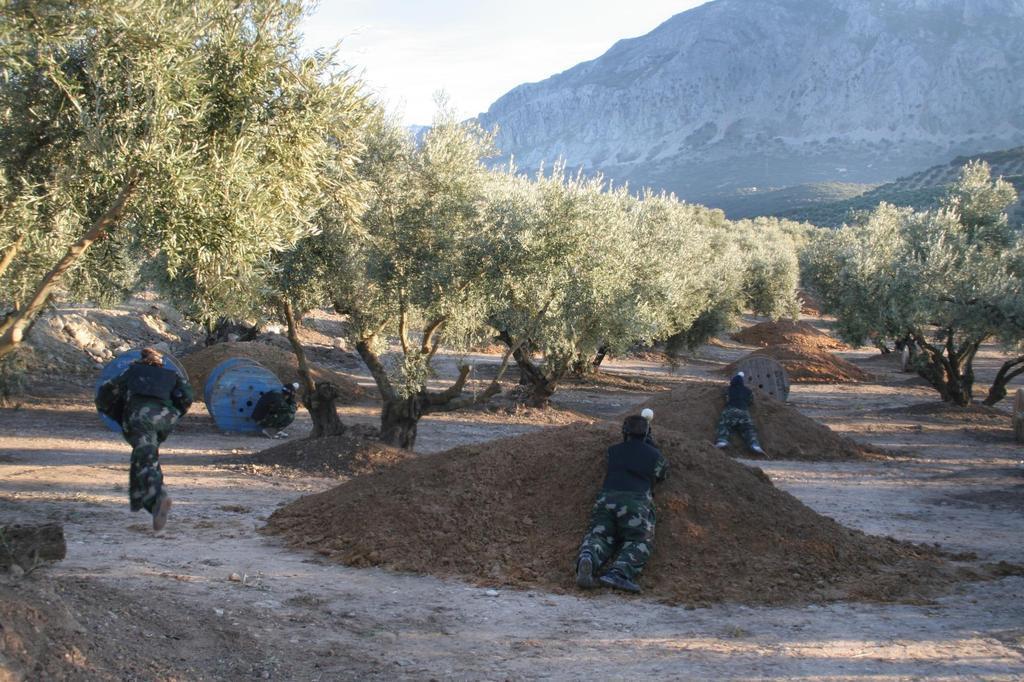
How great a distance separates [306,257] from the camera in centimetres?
1273

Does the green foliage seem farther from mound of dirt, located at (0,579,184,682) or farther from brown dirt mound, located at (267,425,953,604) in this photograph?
mound of dirt, located at (0,579,184,682)

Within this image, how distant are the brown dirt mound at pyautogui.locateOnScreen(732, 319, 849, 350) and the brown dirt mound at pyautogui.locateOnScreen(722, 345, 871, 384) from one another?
6.59 metres

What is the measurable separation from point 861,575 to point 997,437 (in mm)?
14486

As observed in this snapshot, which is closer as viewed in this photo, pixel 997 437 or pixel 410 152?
pixel 410 152

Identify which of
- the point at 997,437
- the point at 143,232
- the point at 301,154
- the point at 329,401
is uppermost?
the point at 301,154

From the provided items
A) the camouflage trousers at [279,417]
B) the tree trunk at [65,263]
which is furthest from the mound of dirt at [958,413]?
the tree trunk at [65,263]

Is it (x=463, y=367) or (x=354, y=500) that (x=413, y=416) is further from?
(x=354, y=500)

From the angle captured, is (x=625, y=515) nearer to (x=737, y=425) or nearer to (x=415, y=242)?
(x=415, y=242)

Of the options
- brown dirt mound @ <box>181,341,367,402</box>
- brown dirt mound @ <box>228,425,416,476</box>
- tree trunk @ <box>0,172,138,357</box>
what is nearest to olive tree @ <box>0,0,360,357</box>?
tree trunk @ <box>0,172,138,357</box>

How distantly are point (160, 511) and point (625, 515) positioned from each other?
4632 mm

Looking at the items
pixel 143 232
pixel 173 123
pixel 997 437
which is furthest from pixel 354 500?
pixel 997 437

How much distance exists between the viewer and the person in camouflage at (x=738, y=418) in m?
18.6

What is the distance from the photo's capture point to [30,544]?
20.7ft

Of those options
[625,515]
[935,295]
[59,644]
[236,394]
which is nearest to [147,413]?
[59,644]
